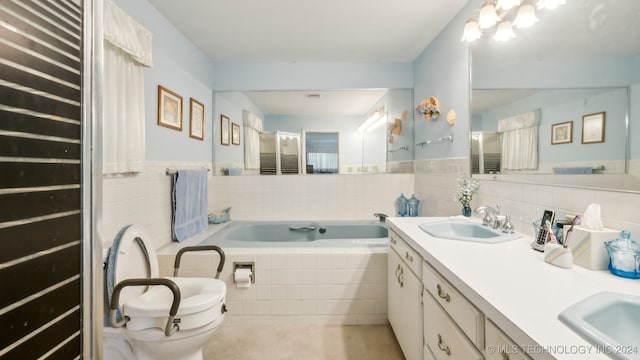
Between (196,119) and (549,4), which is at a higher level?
(549,4)

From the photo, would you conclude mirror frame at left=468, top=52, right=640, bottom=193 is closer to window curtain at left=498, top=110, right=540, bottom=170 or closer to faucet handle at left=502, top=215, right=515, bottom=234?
window curtain at left=498, top=110, right=540, bottom=170

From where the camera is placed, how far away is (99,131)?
0.73 metres

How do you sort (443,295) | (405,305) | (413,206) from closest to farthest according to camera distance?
(443,295)
(405,305)
(413,206)

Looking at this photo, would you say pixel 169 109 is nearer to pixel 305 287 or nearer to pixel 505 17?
pixel 305 287

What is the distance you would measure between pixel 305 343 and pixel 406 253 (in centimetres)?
98

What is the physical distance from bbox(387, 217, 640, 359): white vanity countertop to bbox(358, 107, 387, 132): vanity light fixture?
224 cm

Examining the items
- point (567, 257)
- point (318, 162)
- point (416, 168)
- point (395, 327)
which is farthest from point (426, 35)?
point (395, 327)

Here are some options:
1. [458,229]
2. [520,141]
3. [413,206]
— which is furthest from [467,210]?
[413,206]

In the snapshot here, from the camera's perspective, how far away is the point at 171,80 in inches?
90.6

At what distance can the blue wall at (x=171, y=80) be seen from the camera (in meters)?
2.01

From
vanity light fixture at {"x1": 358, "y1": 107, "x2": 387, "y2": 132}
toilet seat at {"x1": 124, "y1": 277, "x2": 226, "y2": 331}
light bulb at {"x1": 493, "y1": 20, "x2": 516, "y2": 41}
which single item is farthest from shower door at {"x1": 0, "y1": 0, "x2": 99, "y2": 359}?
vanity light fixture at {"x1": 358, "y1": 107, "x2": 387, "y2": 132}

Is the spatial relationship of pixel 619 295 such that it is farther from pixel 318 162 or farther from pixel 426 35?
pixel 318 162

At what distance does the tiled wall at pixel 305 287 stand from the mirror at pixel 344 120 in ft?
4.50

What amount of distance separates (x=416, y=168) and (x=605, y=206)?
207 centimetres
